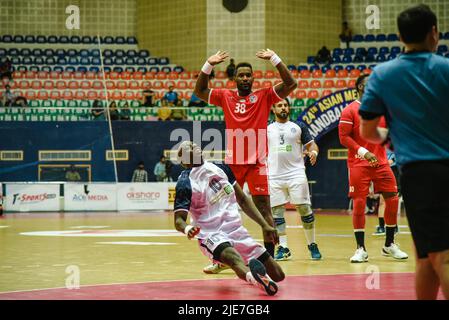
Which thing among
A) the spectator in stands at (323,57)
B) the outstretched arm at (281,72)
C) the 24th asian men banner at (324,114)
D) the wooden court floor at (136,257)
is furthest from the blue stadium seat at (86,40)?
the outstretched arm at (281,72)

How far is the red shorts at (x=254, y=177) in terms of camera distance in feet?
29.0

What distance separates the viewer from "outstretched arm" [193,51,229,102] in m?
8.40

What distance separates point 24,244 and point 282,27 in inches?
860

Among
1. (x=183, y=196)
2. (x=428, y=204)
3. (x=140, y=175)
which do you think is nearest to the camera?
(x=428, y=204)

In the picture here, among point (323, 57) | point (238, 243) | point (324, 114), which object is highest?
point (323, 57)

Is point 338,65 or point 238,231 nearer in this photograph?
point 238,231

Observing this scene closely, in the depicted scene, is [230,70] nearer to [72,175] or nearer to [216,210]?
[72,175]

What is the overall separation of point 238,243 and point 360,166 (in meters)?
3.28

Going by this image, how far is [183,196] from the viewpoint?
762 centimetres

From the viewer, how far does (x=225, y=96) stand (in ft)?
29.2

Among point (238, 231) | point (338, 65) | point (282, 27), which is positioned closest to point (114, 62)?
point (282, 27)

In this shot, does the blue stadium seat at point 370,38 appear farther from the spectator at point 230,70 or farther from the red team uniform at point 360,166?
the red team uniform at point 360,166

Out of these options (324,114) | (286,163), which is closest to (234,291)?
(286,163)
